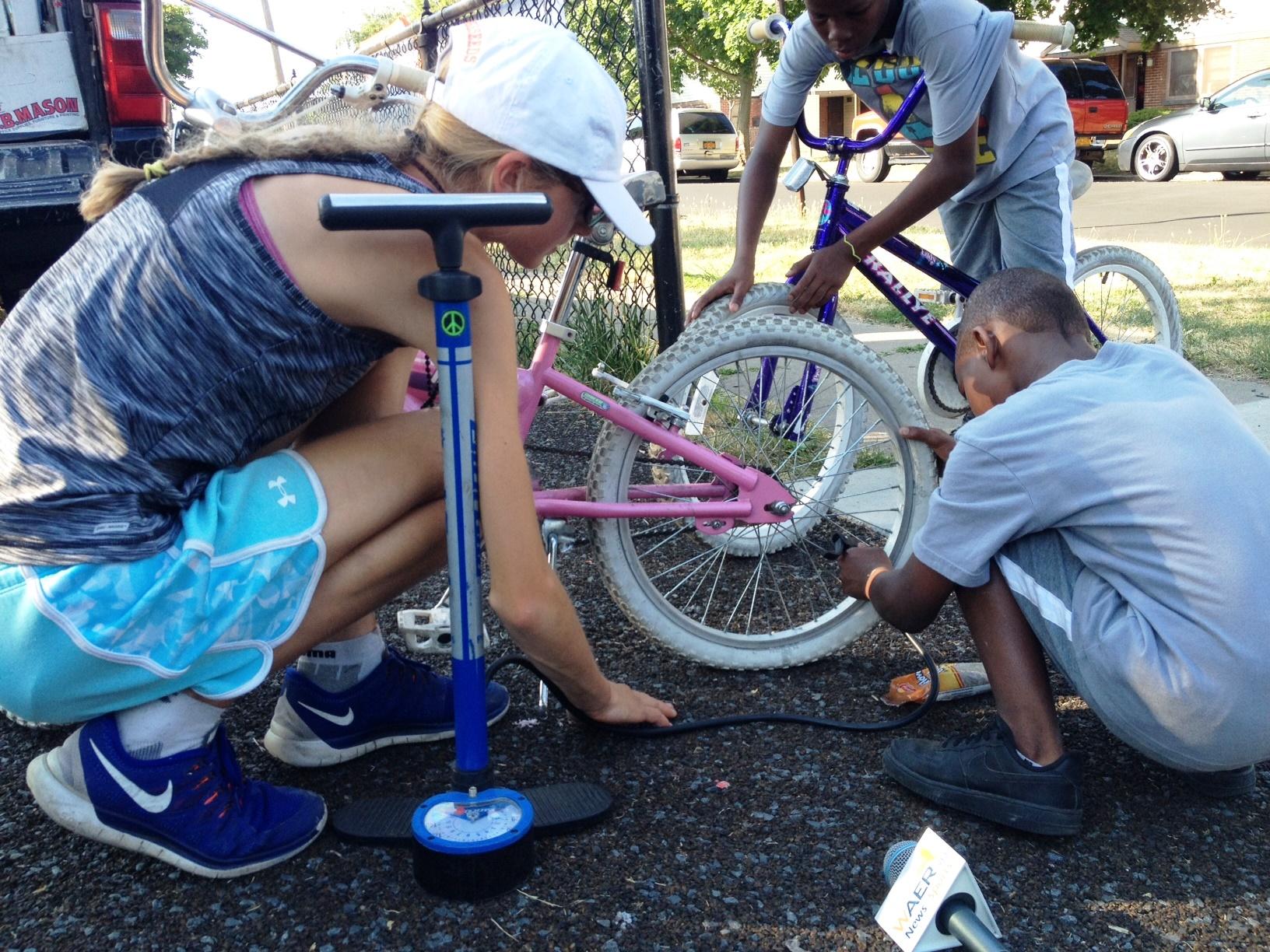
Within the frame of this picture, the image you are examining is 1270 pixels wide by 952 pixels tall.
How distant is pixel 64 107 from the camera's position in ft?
13.1

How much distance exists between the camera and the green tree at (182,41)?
30.7 meters

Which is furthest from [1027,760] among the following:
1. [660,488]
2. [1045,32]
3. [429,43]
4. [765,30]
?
[429,43]

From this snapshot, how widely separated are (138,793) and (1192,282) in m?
6.75

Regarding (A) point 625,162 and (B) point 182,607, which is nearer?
(B) point 182,607

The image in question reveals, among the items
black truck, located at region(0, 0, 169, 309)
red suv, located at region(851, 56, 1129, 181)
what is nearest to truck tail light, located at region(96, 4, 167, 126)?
black truck, located at region(0, 0, 169, 309)

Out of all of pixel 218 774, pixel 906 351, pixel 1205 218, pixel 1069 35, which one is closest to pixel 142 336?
pixel 218 774

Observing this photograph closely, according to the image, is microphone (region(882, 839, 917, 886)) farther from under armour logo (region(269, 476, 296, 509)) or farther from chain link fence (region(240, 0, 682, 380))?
chain link fence (region(240, 0, 682, 380))

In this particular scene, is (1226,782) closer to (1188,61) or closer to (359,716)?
(359,716)

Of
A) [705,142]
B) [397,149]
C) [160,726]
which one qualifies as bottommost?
[160,726]

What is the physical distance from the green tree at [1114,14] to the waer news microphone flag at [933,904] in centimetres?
2100

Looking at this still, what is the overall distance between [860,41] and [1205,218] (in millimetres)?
9087

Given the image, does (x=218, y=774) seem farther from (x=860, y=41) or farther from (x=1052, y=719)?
(x=860, y=41)

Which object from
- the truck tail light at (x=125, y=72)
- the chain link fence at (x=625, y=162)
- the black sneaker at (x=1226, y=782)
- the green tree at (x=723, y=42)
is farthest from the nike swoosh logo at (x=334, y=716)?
the green tree at (x=723, y=42)

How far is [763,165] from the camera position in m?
3.03
